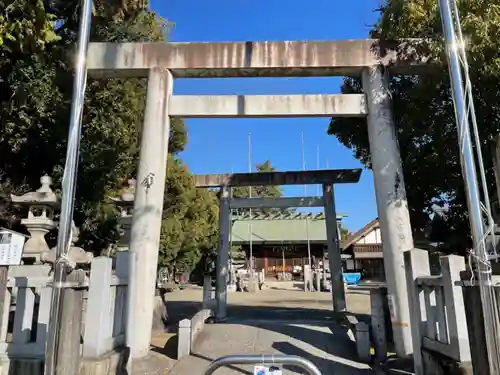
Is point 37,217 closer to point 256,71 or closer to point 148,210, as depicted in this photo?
point 148,210

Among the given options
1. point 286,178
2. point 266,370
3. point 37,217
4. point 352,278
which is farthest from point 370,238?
point 266,370

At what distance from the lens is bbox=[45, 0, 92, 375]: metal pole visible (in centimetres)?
407

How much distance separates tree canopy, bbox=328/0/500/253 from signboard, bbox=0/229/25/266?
693cm

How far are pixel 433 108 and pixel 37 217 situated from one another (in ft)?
27.6

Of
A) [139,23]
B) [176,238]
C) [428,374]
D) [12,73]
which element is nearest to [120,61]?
[12,73]

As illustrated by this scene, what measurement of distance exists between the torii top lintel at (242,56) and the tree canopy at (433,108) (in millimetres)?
524

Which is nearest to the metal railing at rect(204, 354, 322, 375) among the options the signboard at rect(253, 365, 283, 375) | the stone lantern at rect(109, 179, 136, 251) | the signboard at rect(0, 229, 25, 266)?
the signboard at rect(253, 365, 283, 375)

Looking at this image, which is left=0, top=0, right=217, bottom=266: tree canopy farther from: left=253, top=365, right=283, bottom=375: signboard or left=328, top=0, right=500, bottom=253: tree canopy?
left=253, top=365, right=283, bottom=375: signboard

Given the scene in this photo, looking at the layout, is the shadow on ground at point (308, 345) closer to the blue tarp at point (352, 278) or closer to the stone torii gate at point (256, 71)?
the stone torii gate at point (256, 71)

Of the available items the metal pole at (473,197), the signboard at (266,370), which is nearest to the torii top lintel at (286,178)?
the metal pole at (473,197)

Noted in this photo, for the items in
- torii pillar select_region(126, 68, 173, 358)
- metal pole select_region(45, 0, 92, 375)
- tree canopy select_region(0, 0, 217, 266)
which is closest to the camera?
metal pole select_region(45, 0, 92, 375)

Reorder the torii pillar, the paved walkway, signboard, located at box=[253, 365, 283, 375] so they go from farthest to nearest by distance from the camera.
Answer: the torii pillar → the paved walkway → signboard, located at box=[253, 365, 283, 375]

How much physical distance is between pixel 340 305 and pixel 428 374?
274 inches

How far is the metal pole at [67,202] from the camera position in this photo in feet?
13.4
